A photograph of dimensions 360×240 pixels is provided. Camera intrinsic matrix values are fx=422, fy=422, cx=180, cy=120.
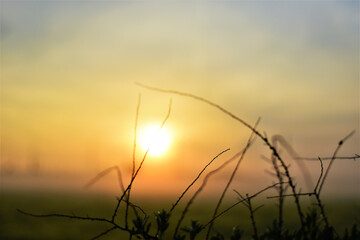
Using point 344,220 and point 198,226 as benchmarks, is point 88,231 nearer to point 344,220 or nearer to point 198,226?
point 344,220

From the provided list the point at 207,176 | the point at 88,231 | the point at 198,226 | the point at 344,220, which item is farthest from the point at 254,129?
the point at 344,220

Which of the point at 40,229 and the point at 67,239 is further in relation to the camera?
the point at 40,229

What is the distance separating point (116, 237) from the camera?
96.2 ft

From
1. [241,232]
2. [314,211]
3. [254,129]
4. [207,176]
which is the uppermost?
[254,129]

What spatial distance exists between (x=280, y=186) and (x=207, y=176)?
0.45 metres

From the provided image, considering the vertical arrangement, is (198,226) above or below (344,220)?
above

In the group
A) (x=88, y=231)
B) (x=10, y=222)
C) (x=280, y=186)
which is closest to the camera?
(x=280, y=186)

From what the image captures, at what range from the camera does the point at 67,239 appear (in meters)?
29.3

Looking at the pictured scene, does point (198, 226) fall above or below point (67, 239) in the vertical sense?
above

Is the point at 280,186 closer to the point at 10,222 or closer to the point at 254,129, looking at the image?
the point at 254,129

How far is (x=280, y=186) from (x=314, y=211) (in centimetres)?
26

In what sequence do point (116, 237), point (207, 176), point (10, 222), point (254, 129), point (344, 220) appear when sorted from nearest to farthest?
point (254, 129)
point (207, 176)
point (116, 237)
point (10, 222)
point (344, 220)

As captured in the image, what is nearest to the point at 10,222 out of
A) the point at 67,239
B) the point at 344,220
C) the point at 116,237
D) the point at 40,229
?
the point at 40,229

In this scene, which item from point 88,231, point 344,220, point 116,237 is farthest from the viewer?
point 344,220
